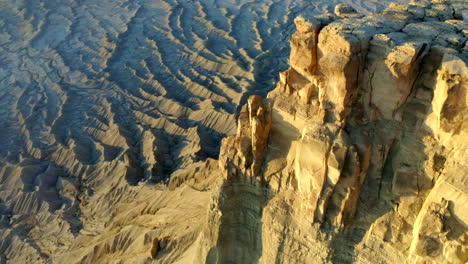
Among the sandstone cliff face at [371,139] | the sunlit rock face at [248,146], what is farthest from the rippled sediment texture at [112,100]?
the sandstone cliff face at [371,139]

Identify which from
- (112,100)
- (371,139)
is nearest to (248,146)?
(371,139)

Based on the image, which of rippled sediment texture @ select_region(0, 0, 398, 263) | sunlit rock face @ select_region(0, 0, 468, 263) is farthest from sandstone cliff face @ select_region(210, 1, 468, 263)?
rippled sediment texture @ select_region(0, 0, 398, 263)

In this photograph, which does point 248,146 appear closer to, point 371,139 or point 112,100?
point 371,139

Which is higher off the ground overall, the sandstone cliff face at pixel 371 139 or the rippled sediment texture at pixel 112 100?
the sandstone cliff face at pixel 371 139

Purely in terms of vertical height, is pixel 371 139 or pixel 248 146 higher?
pixel 371 139

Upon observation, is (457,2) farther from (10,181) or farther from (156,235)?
(10,181)

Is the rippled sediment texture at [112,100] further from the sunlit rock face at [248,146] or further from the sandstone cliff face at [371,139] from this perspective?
the sandstone cliff face at [371,139]

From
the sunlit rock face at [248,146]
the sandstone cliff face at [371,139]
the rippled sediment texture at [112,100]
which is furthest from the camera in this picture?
the rippled sediment texture at [112,100]
